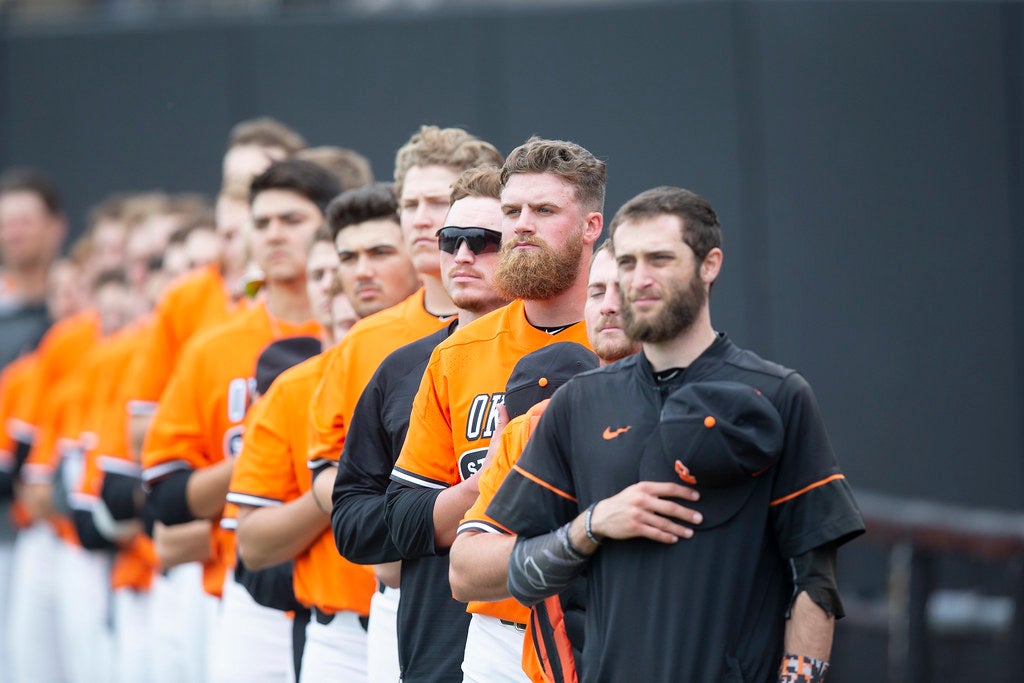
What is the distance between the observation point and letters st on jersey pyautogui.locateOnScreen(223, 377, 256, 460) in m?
5.66

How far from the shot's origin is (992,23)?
8383mm

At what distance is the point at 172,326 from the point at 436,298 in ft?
8.48

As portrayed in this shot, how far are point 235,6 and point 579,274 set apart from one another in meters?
7.83

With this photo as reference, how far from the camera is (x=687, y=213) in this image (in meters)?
2.91

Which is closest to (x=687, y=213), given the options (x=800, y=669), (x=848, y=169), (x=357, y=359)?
(x=800, y=669)

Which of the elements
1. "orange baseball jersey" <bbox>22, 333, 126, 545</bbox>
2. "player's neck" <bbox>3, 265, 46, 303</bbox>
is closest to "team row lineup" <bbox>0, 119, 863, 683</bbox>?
"orange baseball jersey" <bbox>22, 333, 126, 545</bbox>

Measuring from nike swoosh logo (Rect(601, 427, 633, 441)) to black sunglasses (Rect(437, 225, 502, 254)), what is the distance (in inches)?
38.2

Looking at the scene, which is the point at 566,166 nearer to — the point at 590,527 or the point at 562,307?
the point at 562,307

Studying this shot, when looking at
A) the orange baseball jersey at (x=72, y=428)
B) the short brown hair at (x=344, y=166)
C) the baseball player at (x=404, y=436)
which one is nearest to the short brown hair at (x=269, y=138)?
the short brown hair at (x=344, y=166)

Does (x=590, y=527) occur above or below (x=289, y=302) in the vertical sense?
below

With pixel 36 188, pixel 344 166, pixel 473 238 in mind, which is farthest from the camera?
pixel 36 188

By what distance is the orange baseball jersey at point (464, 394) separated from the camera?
369cm

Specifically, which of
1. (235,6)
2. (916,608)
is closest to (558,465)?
Answer: (916,608)

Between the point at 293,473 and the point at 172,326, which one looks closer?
the point at 293,473
